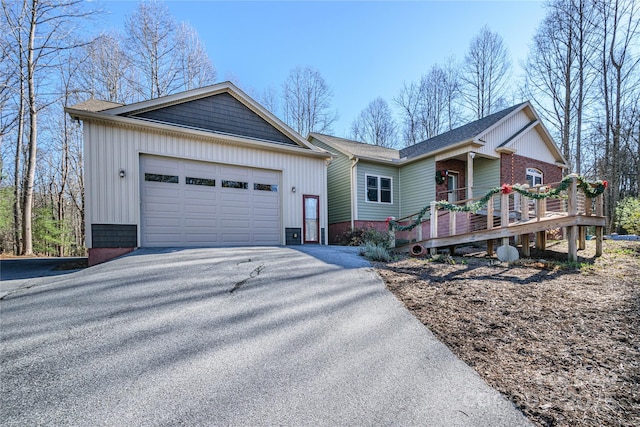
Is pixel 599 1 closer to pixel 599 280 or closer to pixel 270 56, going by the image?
pixel 270 56

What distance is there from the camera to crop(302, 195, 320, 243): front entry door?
1031 centimetres

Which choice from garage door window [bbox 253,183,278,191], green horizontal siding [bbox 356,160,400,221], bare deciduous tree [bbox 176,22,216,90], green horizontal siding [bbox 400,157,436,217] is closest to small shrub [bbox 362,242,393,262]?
garage door window [bbox 253,183,278,191]

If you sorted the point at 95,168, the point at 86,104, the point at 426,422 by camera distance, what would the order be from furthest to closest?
the point at 86,104
the point at 95,168
the point at 426,422

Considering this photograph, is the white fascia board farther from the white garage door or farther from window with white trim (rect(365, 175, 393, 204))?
window with white trim (rect(365, 175, 393, 204))

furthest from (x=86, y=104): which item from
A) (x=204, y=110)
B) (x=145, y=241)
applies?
(x=145, y=241)

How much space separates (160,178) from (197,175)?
0.96 meters

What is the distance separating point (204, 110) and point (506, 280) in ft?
29.2

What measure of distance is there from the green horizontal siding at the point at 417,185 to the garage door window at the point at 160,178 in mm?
9327

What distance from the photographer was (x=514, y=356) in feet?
8.91

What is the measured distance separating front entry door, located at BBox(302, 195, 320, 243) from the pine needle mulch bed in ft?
16.1

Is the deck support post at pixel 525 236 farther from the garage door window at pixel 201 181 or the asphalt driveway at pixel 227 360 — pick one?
the garage door window at pixel 201 181

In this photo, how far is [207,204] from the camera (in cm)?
873

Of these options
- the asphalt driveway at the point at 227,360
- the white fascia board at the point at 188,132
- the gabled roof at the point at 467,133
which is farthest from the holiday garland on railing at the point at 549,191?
the white fascia board at the point at 188,132

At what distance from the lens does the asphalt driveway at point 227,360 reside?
6.73 ft
